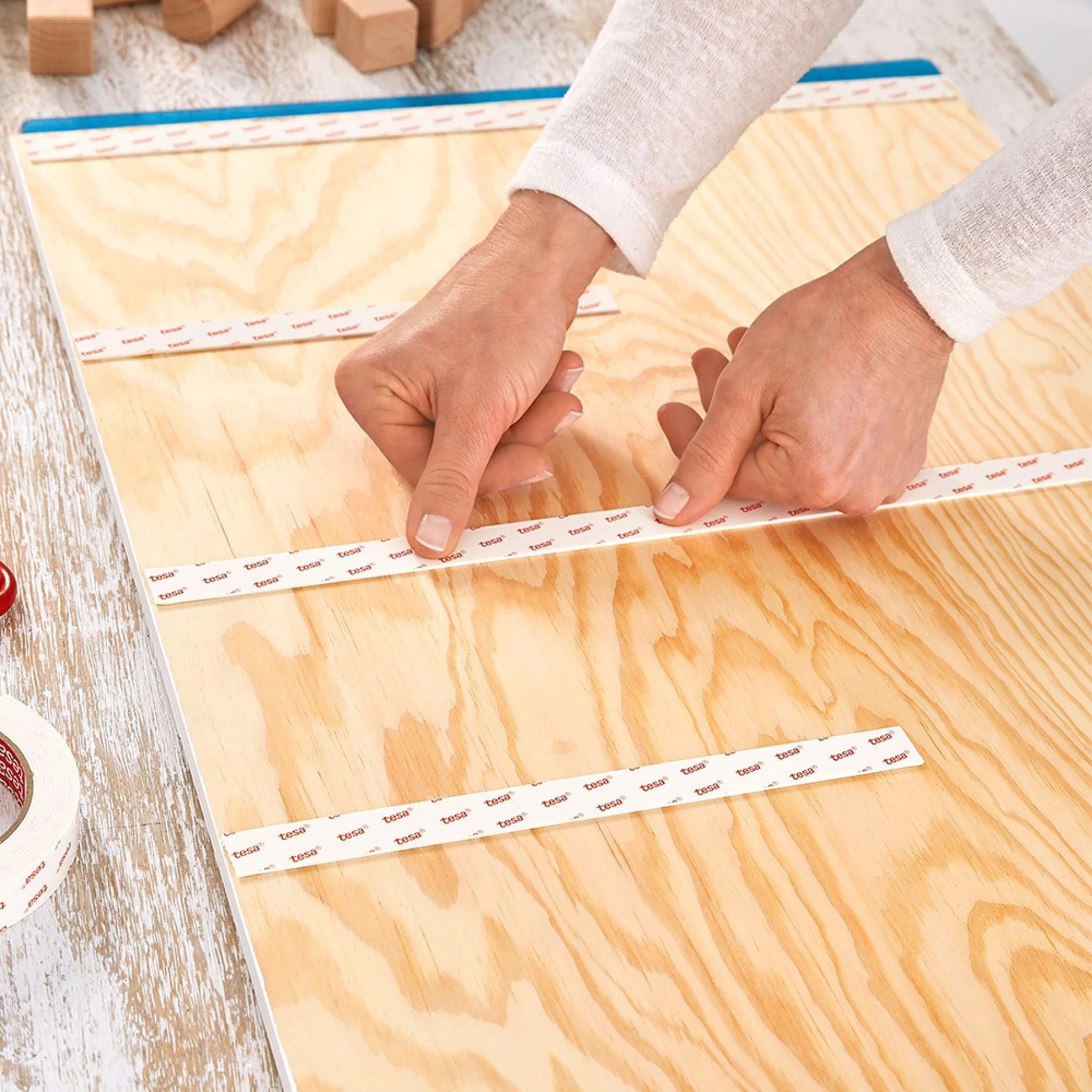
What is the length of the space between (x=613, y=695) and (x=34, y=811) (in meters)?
0.56

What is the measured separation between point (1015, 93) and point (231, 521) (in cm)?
184

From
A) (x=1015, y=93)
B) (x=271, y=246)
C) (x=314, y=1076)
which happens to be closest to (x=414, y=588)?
Answer: (x=314, y=1076)

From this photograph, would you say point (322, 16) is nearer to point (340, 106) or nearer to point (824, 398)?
point (340, 106)

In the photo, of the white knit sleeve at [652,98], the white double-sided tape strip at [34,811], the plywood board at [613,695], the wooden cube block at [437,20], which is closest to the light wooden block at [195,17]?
the wooden cube block at [437,20]

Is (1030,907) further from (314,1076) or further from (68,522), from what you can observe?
(68,522)

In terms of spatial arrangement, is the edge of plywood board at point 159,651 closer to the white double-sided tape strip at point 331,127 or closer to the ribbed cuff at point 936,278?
the white double-sided tape strip at point 331,127

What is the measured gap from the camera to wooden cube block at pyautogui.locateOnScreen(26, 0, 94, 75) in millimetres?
2180

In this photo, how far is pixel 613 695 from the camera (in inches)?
55.2

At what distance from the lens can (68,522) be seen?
1.53 metres

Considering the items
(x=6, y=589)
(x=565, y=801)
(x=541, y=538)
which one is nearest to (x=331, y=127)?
(x=541, y=538)

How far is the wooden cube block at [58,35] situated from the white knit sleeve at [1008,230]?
4.61 ft

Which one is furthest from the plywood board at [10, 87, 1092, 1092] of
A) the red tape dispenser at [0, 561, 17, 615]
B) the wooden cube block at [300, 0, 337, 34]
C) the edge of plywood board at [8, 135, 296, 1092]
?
the wooden cube block at [300, 0, 337, 34]

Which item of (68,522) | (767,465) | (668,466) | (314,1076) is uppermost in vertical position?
(767,465)

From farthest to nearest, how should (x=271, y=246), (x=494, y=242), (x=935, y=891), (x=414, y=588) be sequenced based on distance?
(x=271, y=246), (x=494, y=242), (x=414, y=588), (x=935, y=891)
